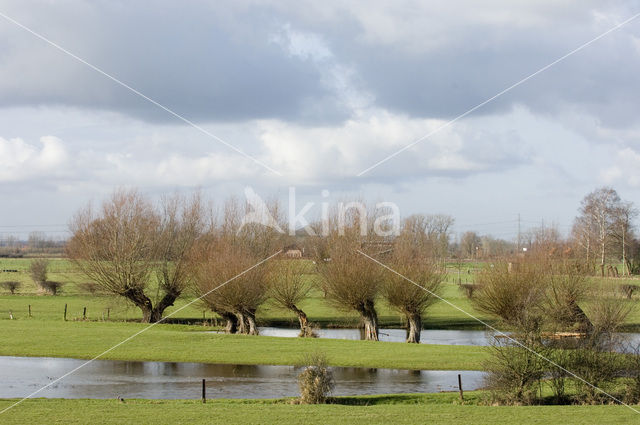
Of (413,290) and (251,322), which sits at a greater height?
(413,290)

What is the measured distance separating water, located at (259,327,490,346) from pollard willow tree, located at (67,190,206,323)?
35.1ft

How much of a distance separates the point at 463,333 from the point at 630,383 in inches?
1144

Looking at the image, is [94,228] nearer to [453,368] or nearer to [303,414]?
[453,368]

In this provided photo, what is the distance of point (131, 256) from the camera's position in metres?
60.8

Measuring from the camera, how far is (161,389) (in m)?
29.0

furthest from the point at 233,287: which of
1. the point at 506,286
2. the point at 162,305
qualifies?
the point at 506,286

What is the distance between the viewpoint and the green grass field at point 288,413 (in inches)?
836

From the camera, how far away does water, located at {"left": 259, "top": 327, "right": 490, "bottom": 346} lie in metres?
50.2

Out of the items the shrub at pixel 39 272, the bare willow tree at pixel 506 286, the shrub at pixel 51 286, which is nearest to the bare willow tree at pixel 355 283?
the bare willow tree at pixel 506 286

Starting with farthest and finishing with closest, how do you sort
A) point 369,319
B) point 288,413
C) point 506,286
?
point 369,319, point 506,286, point 288,413

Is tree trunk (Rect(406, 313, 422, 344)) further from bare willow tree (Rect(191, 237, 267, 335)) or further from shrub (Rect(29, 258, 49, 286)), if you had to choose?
shrub (Rect(29, 258, 49, 286))

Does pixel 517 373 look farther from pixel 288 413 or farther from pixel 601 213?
pixel 601 213

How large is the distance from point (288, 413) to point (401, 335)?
34.1 metres

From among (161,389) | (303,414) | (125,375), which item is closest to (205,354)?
(125,375)
